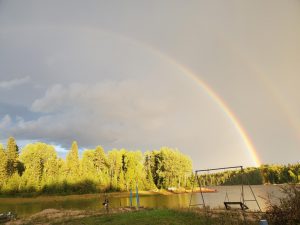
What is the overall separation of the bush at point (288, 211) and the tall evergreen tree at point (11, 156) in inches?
3260

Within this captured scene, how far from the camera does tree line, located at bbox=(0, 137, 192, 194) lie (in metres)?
81.0

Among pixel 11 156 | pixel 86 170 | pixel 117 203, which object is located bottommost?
pixel 117 203

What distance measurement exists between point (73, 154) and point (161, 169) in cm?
3051

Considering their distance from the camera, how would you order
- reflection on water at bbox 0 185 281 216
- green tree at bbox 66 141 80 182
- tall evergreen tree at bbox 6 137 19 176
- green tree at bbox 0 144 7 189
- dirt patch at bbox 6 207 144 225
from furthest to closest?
green tree at bbox 66 141 80 182 → tall evergreen tree at bbox 6 137 19 176 → green tree at bbox 0 144 7 189 → reflection on water at bbox 0 185 281 216 → dirt patch at bbox 6 207 144 225

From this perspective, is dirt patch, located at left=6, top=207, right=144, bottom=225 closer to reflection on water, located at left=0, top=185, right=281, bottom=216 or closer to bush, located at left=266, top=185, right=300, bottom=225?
reflection on water, located at left=0, top=185, right=281, bottom=216

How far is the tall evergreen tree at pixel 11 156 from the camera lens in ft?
276

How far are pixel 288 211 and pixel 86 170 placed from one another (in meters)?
79.9

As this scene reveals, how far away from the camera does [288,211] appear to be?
12992mm

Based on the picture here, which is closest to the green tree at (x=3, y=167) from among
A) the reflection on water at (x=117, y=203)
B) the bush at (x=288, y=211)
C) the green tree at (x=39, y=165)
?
the green tree at (x=39, y=165)

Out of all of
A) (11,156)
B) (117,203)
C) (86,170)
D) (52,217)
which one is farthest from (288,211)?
(11,156)

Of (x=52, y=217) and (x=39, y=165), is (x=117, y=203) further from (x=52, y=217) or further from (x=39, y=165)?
(x=39, y=165)

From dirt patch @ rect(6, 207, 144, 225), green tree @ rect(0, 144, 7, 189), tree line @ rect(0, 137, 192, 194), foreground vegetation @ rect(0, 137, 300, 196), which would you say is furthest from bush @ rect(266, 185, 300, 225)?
green tree @ rect(0, 144, 7, 189)

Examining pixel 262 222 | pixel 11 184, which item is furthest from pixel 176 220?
pixel 11 184

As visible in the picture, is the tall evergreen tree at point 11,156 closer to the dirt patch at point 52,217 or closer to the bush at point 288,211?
the dirt patch at point 52,217
